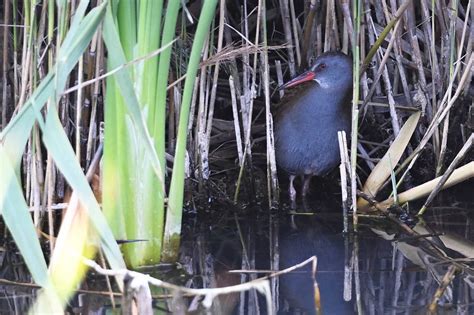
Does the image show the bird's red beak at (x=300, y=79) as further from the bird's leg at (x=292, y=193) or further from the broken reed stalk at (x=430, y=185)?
the broken reed stalk at (x=430, y=185)

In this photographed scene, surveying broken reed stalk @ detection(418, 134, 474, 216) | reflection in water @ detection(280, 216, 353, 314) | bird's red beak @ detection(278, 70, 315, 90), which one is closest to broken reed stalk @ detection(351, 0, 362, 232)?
reflection in water @ detection(280, 216, 353, 314)

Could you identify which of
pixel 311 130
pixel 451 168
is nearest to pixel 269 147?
pixel 311 130

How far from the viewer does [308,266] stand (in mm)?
2533

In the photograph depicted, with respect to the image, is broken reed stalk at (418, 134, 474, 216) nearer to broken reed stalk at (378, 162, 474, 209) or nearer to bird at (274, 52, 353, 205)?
broken reed stalk at (378, 162, 474, 209)

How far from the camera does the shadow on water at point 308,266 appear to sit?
2172 millimetres

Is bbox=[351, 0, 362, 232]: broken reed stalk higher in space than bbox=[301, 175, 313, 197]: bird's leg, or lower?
higher

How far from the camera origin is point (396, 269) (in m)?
2.50

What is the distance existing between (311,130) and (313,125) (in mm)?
23

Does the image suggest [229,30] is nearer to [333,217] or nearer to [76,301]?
[333,217]

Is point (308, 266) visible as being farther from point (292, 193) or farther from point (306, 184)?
point (306, 184)

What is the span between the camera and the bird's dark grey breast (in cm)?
354

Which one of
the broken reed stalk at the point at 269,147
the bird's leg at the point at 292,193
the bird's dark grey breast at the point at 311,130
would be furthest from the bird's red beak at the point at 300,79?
the bird's leg at the point at 292,193

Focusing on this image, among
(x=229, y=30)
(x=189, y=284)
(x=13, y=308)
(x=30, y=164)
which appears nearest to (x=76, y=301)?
(x=13, y=308)

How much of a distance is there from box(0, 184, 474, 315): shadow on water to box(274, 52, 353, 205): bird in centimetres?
20
